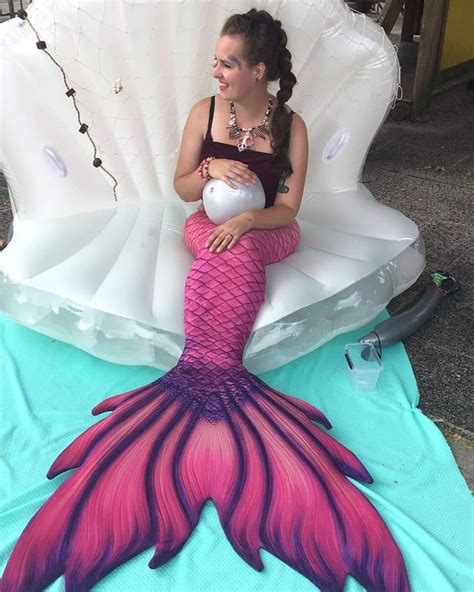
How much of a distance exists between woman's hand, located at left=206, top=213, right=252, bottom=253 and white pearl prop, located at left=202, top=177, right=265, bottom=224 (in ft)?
0.16

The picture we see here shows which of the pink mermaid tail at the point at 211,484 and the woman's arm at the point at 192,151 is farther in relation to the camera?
the woman's arm at the point at 192,151

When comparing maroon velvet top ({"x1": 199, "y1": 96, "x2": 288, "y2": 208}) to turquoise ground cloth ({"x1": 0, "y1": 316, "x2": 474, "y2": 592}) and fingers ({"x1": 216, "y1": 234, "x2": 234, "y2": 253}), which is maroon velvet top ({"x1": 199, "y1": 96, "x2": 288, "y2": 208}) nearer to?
fingers ({"x1": 216, "y1": 234, "x2": 234, "y2": 253})

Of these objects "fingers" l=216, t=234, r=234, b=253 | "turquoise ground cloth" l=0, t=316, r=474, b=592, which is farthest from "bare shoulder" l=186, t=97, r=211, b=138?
"turquoise ground cloth" l=0, t=316, r=474, b=592


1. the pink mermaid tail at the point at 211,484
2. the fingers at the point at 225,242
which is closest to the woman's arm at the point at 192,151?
the fingers at the point at 225,242

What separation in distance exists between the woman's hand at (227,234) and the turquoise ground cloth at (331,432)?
44 centimetres

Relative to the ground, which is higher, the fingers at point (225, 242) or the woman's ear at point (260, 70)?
the woman's ear at point (260, 70)

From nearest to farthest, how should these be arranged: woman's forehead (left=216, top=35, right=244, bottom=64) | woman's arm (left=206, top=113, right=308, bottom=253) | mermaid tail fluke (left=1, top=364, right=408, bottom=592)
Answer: mermaid tail fluke (left=1, top=364, right=408, bottom=592) < woman's forehead (left=216, top=35, right=244, bottom=64) < woman's arm (left=206, top=113, right=308, bottom=253)

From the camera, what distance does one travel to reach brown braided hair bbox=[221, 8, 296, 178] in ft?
5.33

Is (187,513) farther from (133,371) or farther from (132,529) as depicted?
(133,371)

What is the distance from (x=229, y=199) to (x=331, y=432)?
0.68 metres

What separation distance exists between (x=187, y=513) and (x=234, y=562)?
0.14m

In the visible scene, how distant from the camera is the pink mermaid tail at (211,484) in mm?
1277

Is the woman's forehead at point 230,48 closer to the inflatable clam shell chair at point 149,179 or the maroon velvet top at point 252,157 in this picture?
the maroon velvet top at point 252,157

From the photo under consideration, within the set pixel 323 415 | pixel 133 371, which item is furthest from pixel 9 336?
pixel 323 415
